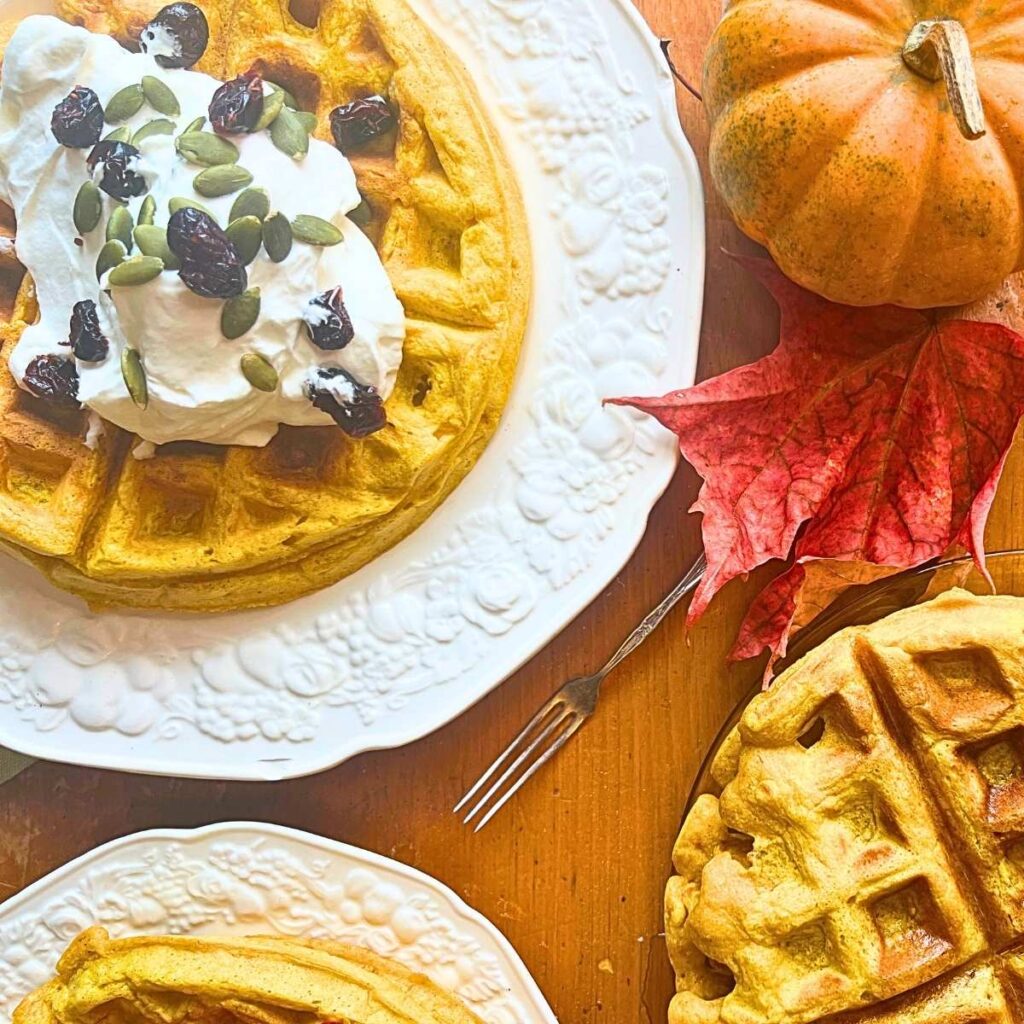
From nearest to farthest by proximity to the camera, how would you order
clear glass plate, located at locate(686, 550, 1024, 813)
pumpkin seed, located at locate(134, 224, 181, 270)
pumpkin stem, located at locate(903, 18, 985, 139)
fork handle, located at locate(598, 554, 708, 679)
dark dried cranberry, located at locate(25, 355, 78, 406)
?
pumpkin stem, located at locate(903, 18, 985, 139) → pumpkin seed, located at locate(134, 224, 181, 270) → dark dried cranberry, located at locate(25, 355, 78, 406) → clear glass plate, located at locate(686, 550, 1024, 813) → fork handle, located at locate(598, 554, 708, 679)

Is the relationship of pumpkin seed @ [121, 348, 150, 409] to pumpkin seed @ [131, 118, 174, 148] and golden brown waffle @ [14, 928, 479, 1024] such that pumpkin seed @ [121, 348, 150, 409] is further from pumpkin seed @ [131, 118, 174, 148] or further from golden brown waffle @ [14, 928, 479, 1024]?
golden brown waffle @ [14, 928, 479, 1024]

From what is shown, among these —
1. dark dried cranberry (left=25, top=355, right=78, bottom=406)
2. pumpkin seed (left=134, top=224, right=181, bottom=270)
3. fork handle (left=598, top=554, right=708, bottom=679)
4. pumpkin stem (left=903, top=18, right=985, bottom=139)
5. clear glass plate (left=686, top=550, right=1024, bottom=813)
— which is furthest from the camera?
fork handle (left=598, top=554, right=708, bottom=679)

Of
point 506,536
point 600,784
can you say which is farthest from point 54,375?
point 600,784

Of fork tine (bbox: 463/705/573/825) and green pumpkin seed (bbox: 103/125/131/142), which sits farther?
fork tine (bbox: 463/705/573/825)

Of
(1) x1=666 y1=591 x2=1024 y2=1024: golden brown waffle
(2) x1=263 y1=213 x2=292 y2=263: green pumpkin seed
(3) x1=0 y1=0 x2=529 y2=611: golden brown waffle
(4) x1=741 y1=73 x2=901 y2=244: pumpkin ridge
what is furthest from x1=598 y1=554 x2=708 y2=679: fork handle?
(2) x1=263 y1=213 x2=292 y2=263: green pumpkin seed

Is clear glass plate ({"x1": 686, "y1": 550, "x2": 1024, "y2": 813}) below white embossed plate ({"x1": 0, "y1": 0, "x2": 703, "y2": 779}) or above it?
below

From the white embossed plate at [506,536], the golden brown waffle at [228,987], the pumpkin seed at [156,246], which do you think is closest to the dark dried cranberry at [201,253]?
the pumpkin seed at [156,246]

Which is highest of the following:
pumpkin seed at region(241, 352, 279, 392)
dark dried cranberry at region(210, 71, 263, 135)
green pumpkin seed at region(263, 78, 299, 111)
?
dark dried cranberry at region(210, 71, 263, 135)
